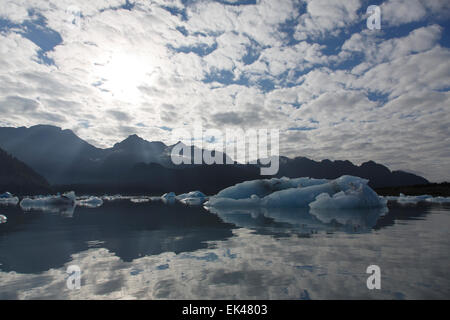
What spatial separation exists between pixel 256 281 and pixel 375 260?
12.0ft

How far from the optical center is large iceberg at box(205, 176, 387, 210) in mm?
25016

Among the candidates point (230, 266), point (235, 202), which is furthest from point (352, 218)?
point (235, 202)

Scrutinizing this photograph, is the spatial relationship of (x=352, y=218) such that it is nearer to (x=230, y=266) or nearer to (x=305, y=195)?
(x=305, y=195)

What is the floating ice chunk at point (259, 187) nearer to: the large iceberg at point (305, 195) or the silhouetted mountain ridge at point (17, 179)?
the large iceberg at point (305, 195)

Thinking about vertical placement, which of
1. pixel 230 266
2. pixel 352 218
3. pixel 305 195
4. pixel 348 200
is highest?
pixel 305 195

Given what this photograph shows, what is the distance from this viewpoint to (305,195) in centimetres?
2859

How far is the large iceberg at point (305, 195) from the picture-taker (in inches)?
985

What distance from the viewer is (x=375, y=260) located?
23.6ft

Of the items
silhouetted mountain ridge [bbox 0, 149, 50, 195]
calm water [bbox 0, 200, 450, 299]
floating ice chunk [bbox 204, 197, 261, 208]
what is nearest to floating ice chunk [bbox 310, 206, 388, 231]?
calm water [bbox 0, 200, 450, 299]

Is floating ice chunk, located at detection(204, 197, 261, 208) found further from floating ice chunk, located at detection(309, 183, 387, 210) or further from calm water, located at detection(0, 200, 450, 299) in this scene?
calm water, located at detection(0, 200, 450, 299)

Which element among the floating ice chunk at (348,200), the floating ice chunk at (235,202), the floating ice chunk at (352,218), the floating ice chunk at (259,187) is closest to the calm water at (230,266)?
the floating ice chunk at (352,218)
